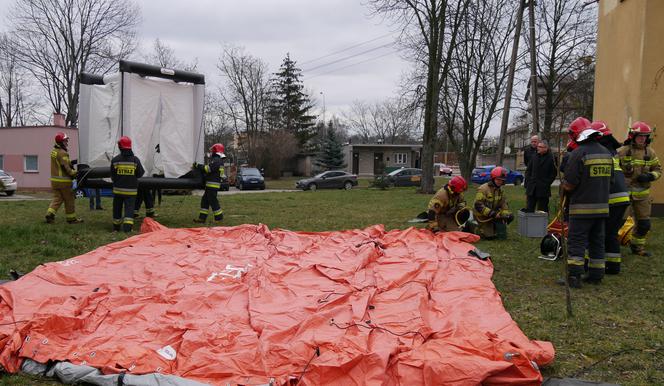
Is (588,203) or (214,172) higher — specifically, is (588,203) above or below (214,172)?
below

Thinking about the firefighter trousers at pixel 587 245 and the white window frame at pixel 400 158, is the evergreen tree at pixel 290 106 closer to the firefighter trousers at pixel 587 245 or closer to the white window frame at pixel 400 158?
the white window frame at pixel 400 158

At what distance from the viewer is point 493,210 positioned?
329 inches

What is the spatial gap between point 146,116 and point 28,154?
22742 mm

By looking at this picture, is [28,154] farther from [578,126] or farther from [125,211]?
[578,126]

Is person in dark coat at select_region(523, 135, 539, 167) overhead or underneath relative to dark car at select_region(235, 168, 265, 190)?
overhead

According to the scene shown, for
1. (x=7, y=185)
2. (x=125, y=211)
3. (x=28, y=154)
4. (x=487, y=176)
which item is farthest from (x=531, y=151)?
(x=28, y=154)

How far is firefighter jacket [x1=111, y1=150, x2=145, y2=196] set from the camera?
855 centimetres

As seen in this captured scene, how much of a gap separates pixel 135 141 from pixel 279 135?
1357 inches

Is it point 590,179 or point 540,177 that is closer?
point 590,179

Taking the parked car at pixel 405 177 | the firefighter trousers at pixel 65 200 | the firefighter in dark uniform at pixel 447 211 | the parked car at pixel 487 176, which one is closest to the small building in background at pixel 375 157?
the parked car at pixel 487 176

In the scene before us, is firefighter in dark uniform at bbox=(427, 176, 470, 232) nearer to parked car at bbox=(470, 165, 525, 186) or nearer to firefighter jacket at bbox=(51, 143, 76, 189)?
firefighter jacket at bbox=(51, 143, 76, 189)

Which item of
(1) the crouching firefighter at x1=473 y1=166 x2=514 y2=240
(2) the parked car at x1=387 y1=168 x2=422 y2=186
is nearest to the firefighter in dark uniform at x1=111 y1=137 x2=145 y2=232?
(1) the crouching firefighter at x1=473 y1=166 x2=514 y2=240

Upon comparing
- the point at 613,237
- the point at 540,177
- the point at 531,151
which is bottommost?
the point at 613,237

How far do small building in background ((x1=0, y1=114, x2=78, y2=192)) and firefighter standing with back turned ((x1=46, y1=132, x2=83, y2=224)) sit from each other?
19415 millimetres
